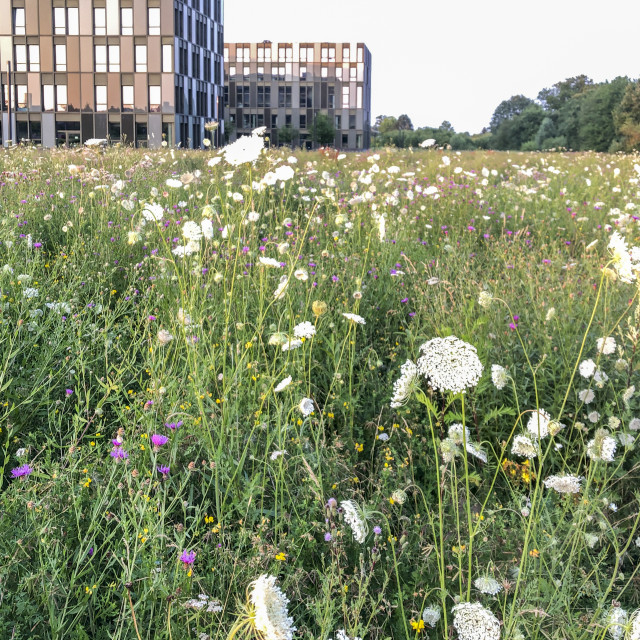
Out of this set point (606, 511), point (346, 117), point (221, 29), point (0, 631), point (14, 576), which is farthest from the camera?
point (346, 117)

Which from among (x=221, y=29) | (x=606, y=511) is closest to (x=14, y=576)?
(x=606, y=511)

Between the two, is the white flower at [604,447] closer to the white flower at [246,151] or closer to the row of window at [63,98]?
the white flower at [246,151]

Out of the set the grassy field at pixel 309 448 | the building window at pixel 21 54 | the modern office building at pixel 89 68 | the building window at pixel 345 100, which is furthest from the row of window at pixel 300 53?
the grassy field at pixel 309 448

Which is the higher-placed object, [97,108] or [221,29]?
[221,29]

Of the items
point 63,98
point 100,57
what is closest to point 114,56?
point 100,57

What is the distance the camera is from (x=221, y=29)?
5791cm

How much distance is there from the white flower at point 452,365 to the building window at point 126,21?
163 ft

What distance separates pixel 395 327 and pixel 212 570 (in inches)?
95.5

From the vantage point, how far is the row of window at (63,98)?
150 ft

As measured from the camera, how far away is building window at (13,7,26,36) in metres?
45.3

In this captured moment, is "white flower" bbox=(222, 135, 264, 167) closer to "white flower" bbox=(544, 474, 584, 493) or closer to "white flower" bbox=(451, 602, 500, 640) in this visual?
"white flower" bbox=(544, 474, 584, 493)

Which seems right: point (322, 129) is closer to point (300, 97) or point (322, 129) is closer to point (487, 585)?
point (300, 97)

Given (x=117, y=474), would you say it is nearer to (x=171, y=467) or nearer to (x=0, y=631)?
(x=171, y=467)

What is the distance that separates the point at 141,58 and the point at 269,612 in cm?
4969
